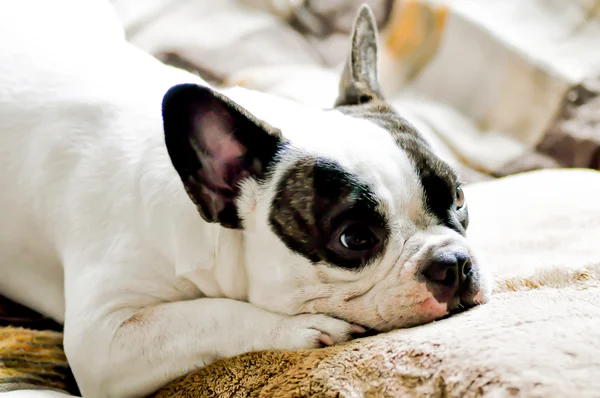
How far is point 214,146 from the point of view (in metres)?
1.25

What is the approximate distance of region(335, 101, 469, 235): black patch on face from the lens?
1.24 metres

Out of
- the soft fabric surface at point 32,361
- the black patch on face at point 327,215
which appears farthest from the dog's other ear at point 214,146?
the soft fabric surface at point 32,361

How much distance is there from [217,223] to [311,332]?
0.28m

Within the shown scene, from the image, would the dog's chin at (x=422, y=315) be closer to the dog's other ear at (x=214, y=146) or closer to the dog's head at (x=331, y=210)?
the dog's head at (x=331, y=210)

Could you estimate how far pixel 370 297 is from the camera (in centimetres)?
119

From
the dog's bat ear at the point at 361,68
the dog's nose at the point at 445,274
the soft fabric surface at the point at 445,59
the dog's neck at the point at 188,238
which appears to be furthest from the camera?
the soft fabric surface at the point at 445,59

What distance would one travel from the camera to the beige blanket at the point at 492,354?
2.95ft

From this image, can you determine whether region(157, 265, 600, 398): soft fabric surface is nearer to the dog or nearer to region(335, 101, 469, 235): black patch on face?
the dog

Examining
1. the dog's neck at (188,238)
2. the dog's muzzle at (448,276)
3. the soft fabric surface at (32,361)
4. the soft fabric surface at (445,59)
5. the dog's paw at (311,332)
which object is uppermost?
the soft fabric surface at (445,59)

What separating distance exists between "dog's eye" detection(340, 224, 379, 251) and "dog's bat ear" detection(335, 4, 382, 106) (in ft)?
1.47

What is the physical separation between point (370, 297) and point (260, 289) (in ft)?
0.67

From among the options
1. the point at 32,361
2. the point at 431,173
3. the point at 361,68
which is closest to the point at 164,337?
the point at 32,361

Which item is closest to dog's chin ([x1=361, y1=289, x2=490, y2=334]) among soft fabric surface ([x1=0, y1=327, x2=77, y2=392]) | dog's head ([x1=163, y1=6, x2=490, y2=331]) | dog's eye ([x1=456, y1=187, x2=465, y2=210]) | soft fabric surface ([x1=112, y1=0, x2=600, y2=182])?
dog's head ([x1=163, y1=6, x2=490, y2=331])

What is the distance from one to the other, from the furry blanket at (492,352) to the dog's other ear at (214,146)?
0.95 ft
